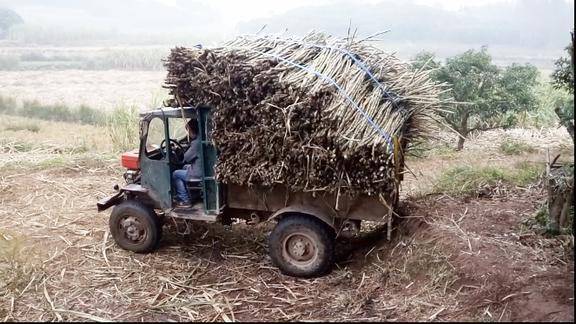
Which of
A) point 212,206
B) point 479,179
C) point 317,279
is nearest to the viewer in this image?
point 317,279

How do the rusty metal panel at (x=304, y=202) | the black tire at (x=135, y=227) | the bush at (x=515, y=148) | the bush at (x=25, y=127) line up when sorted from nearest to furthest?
the rusty metal panel at (x=304, y=202) → the black tire at (x=135, y=227) → the bush at (x=515, y=148) → the bush at (x=25, y=127)

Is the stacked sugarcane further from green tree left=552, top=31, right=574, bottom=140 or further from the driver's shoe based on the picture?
green tree left=552, top=31, right=574, bottom=140

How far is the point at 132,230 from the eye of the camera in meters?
6.80

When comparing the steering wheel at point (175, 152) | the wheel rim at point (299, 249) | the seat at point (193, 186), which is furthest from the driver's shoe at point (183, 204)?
→ the wheel rim at point (299, 249)

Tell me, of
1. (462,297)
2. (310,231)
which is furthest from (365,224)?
(462,297)

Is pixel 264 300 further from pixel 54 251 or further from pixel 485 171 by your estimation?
pixel 485 171

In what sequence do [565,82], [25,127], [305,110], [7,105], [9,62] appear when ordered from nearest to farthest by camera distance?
[305,110]
[565,82]
[25,127]
[7,105]
[9,62]

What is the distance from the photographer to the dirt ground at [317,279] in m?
4.93

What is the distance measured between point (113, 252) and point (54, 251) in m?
0.78

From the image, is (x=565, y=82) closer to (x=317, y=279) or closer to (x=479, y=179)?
(x=479, y=179)

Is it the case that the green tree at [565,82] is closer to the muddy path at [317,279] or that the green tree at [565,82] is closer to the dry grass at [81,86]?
the muddy path at [317,279]

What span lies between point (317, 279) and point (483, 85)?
644cm

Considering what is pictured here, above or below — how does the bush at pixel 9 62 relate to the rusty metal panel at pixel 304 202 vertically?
above

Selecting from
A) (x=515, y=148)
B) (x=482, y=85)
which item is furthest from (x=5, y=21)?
(x=515, y=148)
